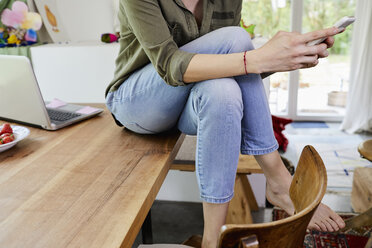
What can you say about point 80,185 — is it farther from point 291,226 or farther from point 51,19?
point 51,19

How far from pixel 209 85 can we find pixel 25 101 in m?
0.65

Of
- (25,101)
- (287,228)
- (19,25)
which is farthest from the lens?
(19,25)

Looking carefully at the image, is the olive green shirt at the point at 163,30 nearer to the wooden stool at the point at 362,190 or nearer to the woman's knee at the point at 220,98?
the woman's knee at the point at 220,98

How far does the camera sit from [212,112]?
814mm

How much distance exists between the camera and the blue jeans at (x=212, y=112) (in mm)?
819

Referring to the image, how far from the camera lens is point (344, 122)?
3.28 metres

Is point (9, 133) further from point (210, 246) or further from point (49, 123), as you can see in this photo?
point (210, 246)

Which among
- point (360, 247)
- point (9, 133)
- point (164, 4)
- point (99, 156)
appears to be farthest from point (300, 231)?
point (360, 247)

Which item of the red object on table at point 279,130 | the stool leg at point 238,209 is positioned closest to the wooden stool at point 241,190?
the stool leg at point 238,209

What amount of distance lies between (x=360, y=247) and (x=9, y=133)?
147 centimetres

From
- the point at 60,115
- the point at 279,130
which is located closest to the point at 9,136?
the point at 60,115

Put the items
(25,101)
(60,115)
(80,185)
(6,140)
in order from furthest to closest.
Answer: (60,115)
(25,101)
(6,140)
(80,185)

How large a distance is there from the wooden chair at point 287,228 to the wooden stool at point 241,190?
2.43 ft

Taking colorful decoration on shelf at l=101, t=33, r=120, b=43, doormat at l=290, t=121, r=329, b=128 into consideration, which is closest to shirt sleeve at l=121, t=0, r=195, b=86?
colorful decoration on shelf at l=101, t=33, r=120, b=43
